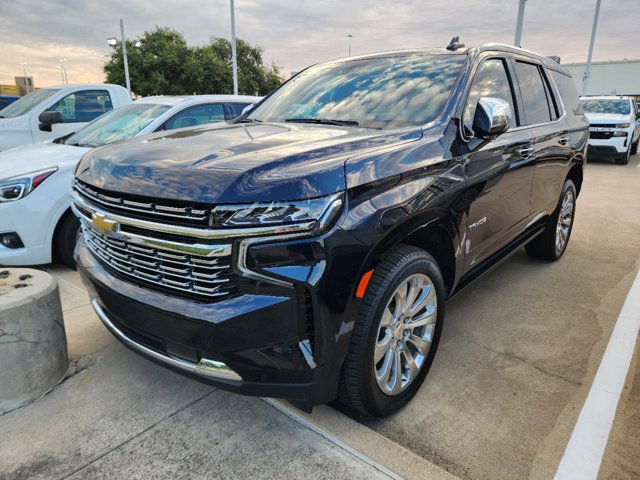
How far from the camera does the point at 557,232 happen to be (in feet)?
15.2

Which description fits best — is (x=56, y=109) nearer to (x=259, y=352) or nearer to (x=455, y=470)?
(x=259, y=352)

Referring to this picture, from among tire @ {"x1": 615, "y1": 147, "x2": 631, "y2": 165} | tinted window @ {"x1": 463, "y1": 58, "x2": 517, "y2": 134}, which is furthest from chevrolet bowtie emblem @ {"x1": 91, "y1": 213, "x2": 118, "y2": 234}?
tire @ {"x1": 615, "y1": 147, "x2": 631, "y2": 165}

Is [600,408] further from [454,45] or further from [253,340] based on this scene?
[454,45]

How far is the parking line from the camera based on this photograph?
2068mm

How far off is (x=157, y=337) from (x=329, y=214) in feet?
3.12

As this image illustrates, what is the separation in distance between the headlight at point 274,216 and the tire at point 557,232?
3.41 m

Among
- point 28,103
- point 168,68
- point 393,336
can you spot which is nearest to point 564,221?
point 393,336

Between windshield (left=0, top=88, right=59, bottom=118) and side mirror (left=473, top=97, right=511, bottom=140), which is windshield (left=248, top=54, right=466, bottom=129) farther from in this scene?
windshield (left=0, top=88, right=59, bottom=118)

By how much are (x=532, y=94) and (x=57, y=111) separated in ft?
21.8

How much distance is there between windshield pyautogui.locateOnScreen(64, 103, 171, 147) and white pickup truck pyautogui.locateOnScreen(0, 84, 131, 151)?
1801mm

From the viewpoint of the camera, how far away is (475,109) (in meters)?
2.74

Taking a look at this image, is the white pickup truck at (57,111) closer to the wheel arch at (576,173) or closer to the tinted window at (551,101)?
the tinted window at (551,101)

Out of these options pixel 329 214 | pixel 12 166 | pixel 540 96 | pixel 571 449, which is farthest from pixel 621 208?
pixel 12 166

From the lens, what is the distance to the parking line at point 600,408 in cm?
207
